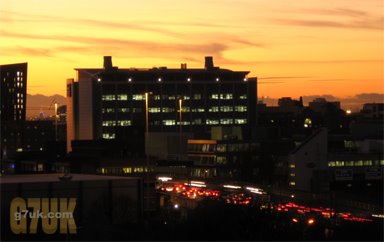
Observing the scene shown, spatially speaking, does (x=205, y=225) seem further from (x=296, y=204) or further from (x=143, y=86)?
(x=143, y=86)

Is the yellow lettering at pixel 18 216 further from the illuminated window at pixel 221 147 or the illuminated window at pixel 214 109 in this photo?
the illuminated window at pixel 214 109

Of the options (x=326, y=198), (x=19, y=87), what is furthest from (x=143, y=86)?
(x=326, y=198)

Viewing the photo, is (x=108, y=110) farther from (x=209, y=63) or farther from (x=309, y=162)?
(x=309, y=162)

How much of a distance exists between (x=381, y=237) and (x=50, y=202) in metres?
17.1

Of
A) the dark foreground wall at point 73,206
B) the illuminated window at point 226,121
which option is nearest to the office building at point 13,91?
the illuminated window at point 226,121

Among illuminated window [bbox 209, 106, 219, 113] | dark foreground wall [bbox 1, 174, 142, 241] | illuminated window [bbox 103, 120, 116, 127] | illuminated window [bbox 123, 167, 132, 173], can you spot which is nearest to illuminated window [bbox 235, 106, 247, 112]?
illuminated window [bbox 209, 106, 219, 113]

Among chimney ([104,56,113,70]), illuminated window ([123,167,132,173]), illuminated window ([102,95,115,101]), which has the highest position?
chimney ([104,56,113,70])

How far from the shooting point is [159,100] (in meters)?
155

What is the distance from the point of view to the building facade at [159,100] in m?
150

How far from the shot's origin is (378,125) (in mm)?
134125

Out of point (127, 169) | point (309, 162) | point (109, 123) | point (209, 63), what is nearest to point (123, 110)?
point (109, 123)

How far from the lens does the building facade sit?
5915 inches

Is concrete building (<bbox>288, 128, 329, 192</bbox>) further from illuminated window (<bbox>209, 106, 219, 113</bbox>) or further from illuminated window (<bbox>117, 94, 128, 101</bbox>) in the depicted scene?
illuminated window (<bbox>209, 106, 219, 113</bbox>)

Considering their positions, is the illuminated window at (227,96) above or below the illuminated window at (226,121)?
above
